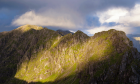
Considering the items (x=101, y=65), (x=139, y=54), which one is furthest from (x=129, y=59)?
(x=101, y=65)

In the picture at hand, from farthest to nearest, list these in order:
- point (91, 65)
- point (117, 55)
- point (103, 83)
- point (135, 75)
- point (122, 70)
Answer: point (91, 65), point (117, 55), point (103, 83), point (122, 70), point (135, 75)

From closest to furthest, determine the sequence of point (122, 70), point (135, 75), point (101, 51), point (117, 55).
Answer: point (135, 75)
point (122, 70)
point (117, 55)
point (101, 51)

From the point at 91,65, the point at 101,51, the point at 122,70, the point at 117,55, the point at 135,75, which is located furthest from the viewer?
the point at 101,51

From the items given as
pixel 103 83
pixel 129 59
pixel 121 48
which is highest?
pixel 121 48

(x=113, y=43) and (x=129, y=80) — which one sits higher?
(x=113, y=43)

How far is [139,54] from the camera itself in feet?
444

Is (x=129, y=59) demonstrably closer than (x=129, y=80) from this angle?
No

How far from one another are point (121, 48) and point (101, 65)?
44.8 metres

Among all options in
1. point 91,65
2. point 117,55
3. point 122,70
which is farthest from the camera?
point 91,65

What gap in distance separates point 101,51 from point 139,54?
219 feet

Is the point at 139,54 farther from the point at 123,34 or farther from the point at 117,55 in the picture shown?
the point at 123,34

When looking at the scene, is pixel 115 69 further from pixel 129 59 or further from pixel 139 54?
pixel 139 54

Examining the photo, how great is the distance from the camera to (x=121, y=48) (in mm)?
168125

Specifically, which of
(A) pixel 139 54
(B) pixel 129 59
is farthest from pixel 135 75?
(A) pixel 139 54
